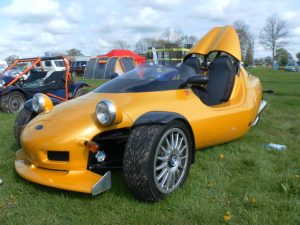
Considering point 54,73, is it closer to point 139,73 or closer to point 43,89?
point 43,89

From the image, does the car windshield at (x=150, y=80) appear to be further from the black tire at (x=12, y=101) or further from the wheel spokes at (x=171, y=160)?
the black tire at (x=12, y=101)

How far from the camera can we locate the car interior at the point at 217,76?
16.8 ft

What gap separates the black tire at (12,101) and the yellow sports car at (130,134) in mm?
5441

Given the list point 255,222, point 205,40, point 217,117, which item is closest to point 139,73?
point 217,117

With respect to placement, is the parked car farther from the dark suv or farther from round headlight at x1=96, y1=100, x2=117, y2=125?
the dark suv

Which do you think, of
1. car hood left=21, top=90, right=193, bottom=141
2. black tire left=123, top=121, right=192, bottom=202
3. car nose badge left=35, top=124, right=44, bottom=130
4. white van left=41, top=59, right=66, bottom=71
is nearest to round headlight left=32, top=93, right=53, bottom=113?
car hood left=21, top=90, right=193, bottom=141

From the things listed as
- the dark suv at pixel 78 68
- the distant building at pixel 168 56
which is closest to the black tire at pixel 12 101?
the distant building at pixel 168 56

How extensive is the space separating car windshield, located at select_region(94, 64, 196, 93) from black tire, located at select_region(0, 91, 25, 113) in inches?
216

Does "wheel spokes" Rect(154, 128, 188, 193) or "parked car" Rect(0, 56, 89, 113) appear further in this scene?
"parked car" Rect(0, 56, 89, 113)

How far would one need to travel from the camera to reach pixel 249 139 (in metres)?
5.48

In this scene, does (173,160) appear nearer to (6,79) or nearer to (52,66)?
(6,79)

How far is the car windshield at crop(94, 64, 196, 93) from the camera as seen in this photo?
4.20 metres

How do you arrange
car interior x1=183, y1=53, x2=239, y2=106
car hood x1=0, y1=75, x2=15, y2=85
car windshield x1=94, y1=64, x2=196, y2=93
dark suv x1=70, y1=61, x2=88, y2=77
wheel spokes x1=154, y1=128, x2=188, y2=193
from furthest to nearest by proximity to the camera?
1. dark suv x1=70, y1=61, x2=88, y2=77
2. car hood x1=0, y1=75, x2=15, y2=85
3. car interior x1=183, y1=53, x2=239, y2=106
4. car windshield x1=94, y1=64, x2=196, y2=93
5. wheel spokes x1=154, y1=128, x2=188, y2=193

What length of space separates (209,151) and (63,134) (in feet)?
7.06
